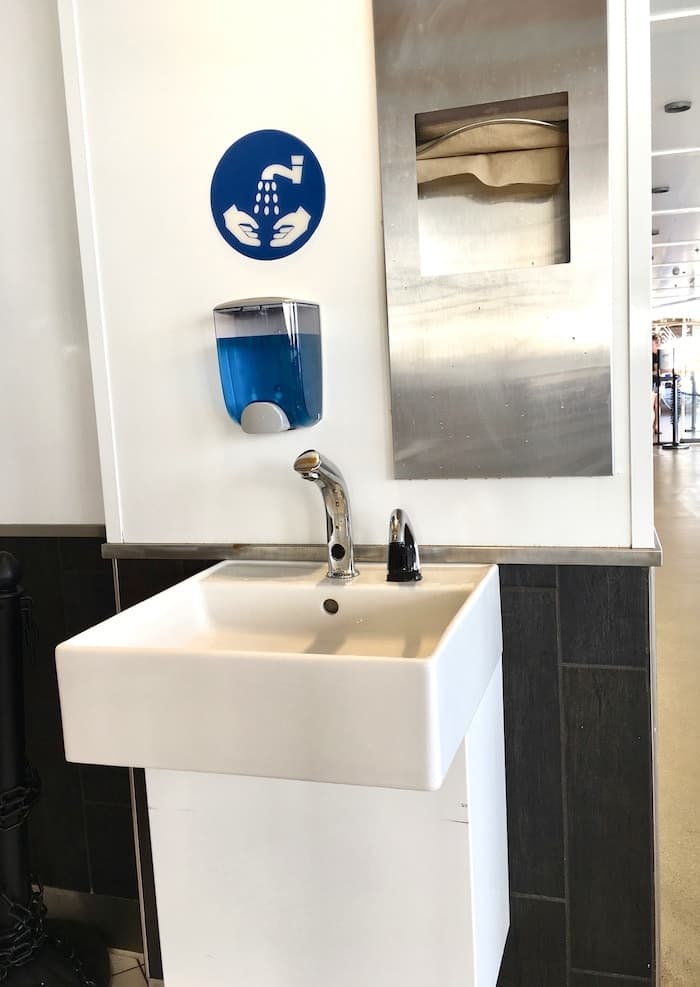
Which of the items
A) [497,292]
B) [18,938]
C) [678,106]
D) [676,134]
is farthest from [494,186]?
[676,134]

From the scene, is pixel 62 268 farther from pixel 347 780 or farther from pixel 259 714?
pixel 347 780

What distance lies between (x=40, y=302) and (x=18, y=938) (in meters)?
1.41

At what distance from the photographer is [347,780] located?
1235 millimetres

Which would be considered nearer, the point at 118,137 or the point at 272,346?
the point at 272,346

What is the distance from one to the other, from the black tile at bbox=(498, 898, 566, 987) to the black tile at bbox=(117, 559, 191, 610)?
38.1 inches

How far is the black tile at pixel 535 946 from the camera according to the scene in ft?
5.67

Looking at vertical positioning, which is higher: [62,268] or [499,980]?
[62,268]

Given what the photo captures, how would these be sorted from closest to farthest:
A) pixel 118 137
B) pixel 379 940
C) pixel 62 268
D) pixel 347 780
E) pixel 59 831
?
1. pixel 347 780
2. pixel 379 940
3. pixel 118 137
4. pixel 62 268
5. pixel 59 831

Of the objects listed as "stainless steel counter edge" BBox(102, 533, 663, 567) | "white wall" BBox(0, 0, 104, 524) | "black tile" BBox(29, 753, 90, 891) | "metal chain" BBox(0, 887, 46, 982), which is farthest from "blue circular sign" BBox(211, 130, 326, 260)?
"metal chain" BBox(0, 887, 46, 982)

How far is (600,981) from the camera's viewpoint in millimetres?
1710

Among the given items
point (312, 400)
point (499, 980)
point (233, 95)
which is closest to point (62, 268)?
point (233, 95)

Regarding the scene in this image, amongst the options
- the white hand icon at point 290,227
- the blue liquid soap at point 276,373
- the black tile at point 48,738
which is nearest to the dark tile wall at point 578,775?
the blue liquid soap at point 276,373

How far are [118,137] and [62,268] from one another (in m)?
0.34

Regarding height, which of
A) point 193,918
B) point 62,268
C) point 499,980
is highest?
point 62,268
